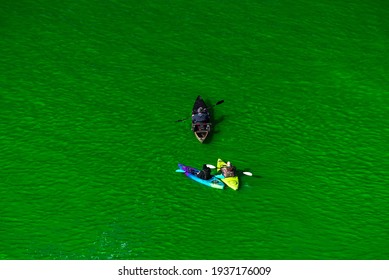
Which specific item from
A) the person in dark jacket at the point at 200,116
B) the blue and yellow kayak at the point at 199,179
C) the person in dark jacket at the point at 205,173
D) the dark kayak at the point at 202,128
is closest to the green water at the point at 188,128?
the blue and yellow kayak at the point at 199,179

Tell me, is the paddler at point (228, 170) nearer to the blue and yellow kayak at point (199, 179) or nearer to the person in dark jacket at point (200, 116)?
the blue and yellow kayak at point (199, 179)

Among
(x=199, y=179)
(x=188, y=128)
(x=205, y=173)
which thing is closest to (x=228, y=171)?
(x=205, y=173)

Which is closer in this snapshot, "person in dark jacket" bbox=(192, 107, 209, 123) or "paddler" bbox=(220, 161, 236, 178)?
"paddler" bbox=(220, 161, 236, 178)

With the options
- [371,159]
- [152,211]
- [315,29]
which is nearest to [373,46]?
A: [315,29]

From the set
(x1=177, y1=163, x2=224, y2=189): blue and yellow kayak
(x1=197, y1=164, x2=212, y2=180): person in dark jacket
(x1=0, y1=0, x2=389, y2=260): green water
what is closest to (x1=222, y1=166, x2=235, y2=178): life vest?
(x1=177, y1=163, x2=224, y2=189): blue and yellow kayak

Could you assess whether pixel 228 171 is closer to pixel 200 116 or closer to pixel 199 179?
pixel 199 179

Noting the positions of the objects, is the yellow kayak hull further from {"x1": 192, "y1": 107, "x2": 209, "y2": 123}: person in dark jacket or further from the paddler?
{"x1": 192, "y1": 107, "x2": 209, "y2": 123}: person in dark jacket

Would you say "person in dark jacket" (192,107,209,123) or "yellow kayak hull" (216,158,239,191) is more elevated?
"person in dark jacket" (192,107,209,123)
